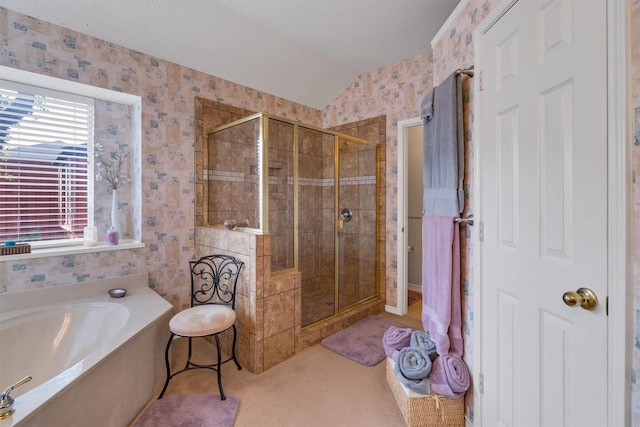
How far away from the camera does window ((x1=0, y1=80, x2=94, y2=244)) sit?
2107 mm

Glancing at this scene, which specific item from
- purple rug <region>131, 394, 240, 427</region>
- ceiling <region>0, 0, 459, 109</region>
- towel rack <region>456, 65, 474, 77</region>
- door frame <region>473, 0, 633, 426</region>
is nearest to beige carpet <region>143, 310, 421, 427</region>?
purple rug <region>131, 394, 240, 427</region>

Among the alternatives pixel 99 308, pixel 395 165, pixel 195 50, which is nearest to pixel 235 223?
pixel 99 308

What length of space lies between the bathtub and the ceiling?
2007 mm

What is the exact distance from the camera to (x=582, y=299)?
3.08 ft

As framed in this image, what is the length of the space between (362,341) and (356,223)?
1.27 m

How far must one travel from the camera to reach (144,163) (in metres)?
2.46

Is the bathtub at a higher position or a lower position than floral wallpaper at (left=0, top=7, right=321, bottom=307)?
lower

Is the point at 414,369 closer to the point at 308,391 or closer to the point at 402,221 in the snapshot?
the point at 308,391

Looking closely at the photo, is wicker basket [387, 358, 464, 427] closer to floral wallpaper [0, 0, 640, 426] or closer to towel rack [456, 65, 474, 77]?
floral wallpaper [0, 0, 640, 426]

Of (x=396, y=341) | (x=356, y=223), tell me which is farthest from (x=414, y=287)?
(x=396, y=341)

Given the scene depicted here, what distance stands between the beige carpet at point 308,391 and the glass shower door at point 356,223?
2.86 feet

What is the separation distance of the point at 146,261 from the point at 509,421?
276 cm

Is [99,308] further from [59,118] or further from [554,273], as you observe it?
[554,273]

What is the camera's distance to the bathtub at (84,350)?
129cm
